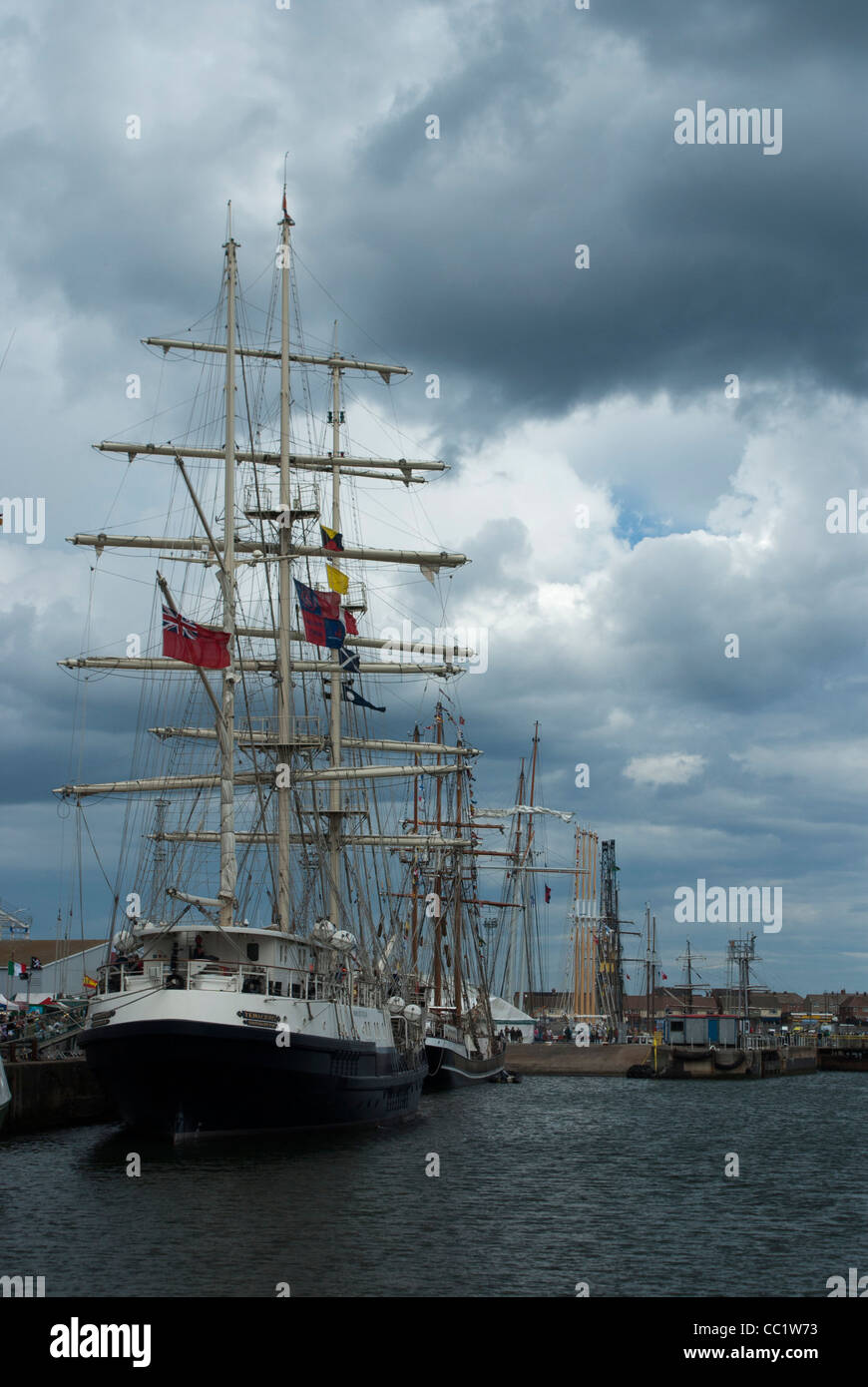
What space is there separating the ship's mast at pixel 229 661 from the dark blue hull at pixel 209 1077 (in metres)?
6.22

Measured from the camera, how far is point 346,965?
56406 mm

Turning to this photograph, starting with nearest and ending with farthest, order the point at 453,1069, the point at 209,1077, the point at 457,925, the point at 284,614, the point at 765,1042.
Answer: the point at 209,1077
the point at 284,614
the point at 453,1069
the point at 457,925
the point at 765,1042

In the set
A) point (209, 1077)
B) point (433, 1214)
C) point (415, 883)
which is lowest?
point (433, 1214)

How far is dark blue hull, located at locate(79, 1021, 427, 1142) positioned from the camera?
43812 mm

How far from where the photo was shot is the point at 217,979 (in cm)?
4616

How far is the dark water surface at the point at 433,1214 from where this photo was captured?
2802cm

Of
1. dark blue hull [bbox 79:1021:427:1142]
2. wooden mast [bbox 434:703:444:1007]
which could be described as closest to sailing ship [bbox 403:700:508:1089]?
wooden mast [bbox 434:703:444:1007]

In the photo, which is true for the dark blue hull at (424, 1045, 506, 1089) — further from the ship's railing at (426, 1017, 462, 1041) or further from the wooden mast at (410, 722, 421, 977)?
the wooden mast at (410, 722, 421, 977)

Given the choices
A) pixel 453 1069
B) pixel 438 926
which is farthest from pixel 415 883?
pixel 453 1069

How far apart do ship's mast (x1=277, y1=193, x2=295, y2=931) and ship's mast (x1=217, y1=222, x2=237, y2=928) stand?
2949mm

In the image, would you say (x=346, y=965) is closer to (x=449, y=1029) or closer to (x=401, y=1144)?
(x=401, y=1144)

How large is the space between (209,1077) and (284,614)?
77.7 feet

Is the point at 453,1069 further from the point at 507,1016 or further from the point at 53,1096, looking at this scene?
the point at 53,1096

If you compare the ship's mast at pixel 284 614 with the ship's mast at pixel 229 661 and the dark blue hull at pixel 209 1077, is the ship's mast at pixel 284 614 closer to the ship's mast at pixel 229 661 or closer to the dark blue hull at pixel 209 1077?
the ship's mast at pixel 229 661
